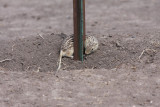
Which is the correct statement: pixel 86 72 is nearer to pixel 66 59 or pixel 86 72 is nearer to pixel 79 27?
pixel 66 59

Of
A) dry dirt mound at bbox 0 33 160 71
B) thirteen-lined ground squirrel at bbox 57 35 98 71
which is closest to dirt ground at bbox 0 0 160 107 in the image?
dry dirt mound at bbox 0 33 160 71

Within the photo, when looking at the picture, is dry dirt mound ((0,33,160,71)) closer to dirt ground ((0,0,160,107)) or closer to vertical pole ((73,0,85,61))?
dirt ground ((0,0,160,107))

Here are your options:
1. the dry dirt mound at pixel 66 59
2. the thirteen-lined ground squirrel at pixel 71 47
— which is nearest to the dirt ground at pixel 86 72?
the dry dirt mound at pixel 66 59

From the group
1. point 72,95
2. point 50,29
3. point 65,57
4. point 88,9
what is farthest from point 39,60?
point 88,9

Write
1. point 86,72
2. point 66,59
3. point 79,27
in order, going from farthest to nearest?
point 66,59 → point 79,27 → point 86,72

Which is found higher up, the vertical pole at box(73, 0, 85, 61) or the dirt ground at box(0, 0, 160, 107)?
the vertical pole at box(73, 0, 85, 61)

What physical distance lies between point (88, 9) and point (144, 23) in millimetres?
2270

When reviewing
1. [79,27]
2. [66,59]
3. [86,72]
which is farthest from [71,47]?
[86,72]

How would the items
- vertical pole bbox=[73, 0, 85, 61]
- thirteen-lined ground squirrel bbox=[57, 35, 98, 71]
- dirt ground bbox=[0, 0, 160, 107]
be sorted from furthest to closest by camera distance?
thirteen-lined ground squirrel bbox=[57, 35, 98, 71]
vertical pole bbox=[73, 0, 85, 61]
dirt ground bbox=[0, 0, 160, 107]

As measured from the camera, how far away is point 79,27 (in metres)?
6.49

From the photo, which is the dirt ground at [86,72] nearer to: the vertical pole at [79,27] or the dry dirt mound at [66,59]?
the dry dirt mound at [66,59]

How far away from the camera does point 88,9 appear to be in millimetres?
11375

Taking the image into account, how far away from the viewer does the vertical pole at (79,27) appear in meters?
6.40

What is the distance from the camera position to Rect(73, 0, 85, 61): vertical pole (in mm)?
6402
